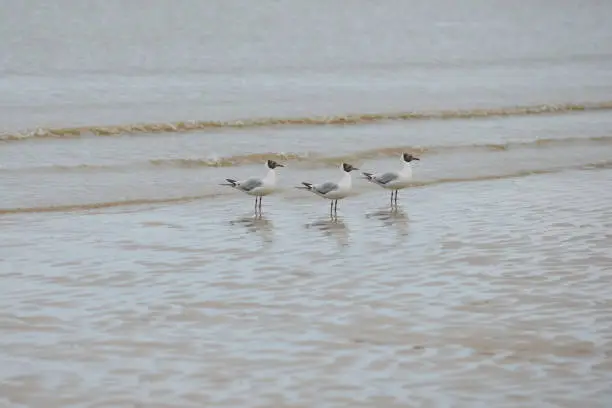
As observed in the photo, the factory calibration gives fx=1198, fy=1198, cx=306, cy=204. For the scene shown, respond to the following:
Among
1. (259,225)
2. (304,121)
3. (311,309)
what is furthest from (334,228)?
(304,121)

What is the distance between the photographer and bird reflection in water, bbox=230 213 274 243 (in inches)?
540

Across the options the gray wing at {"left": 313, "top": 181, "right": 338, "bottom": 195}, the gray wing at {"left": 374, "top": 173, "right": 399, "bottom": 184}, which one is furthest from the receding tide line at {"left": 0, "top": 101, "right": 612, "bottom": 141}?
the gray wing at {"left": 313, "top": 181, "right": 338, "bottom": 195}

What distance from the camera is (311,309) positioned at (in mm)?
10273

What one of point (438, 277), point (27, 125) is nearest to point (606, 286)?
point (438, 277)

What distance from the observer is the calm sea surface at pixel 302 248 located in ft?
27.9

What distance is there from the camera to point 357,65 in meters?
42.6

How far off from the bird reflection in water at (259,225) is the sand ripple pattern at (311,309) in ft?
0.20

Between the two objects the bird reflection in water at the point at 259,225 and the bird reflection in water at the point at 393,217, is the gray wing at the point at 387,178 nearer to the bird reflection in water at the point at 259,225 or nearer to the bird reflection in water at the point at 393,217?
the bird reflection in water at the point at 393,217

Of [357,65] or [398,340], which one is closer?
[398,340]

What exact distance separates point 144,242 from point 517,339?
17.4 ft

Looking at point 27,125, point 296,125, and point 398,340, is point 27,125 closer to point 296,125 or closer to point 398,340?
point 296,125

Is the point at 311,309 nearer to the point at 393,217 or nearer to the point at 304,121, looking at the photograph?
the point at 393,217

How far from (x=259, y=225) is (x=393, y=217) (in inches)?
67.5

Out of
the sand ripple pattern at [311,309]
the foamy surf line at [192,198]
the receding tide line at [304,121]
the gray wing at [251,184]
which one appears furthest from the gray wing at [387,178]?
the receding tide line at [304,121]
